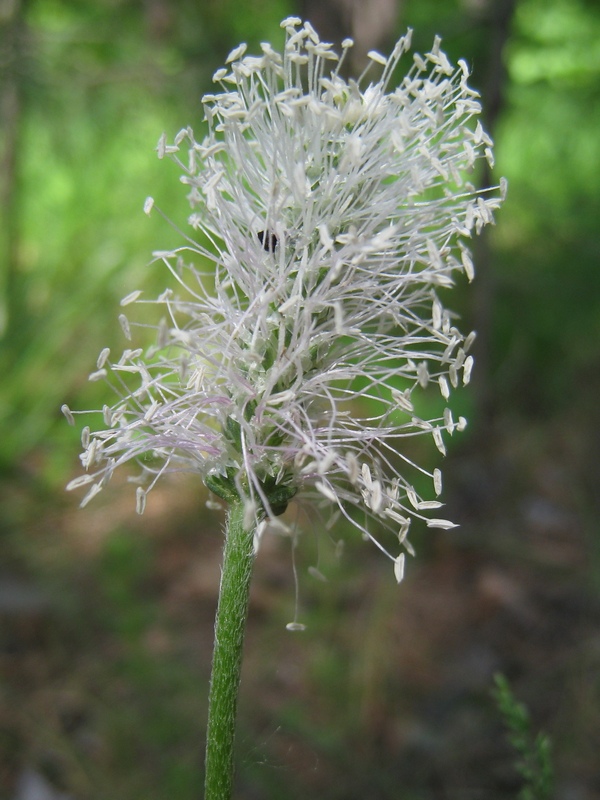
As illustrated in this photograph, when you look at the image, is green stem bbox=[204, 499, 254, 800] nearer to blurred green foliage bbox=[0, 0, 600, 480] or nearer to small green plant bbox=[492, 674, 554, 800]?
small green plant bbox=[492, 674, 554, 800]

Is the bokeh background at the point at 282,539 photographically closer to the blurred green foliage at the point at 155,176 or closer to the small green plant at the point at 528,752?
the blurred green foliage at the point at 155,176

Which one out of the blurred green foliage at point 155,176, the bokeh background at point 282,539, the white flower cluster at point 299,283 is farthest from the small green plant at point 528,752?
the blurred green foliage at point 155,176

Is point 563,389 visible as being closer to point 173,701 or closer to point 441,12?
point 441,12

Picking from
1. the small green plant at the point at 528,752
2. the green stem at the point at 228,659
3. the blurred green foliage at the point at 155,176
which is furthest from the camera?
the blurred green foliage at the point at 155,176

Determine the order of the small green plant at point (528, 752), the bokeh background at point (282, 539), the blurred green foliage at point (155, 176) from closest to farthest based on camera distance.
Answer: the small green plant at point (528, 752)
the bokeh background at point (282, 539)
the blurred green foliage at point (155, 176)

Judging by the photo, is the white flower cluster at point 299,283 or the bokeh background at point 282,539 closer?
the white flower cluster at point 299,283

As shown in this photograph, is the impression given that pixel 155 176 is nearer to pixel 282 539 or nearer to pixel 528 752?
pixel 282 539

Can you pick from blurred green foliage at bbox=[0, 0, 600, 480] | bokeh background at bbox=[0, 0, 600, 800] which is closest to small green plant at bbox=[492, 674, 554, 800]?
bokeh background at bbox=[0, 0, 600, 800]
